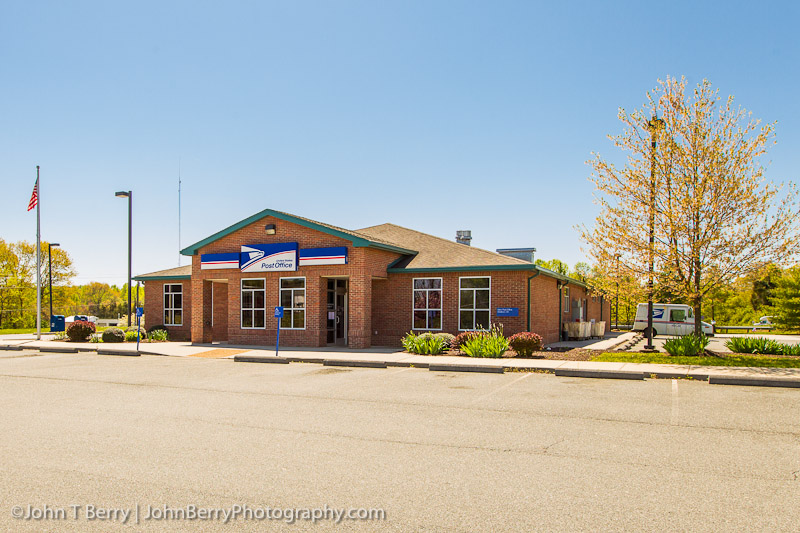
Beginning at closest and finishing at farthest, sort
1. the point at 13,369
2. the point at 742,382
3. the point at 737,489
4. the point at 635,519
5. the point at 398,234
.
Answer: the point at 635,519 < the point at 737,489 < the point at 742,382 < the point at 13,369 < the point at 398,234

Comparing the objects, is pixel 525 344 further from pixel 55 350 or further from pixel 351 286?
pixel 55 350

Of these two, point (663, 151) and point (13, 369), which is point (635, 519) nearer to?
point (663, 151)

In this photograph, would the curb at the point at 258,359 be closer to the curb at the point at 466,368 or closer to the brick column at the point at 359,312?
the brick column at the point at 359,312

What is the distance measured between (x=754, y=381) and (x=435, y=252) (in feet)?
46.7

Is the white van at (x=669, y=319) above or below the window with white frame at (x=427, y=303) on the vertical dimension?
below

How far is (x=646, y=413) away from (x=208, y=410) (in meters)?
7.31

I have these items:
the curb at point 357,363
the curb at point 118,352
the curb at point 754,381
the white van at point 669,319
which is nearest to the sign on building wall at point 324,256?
the curb at point 357,363

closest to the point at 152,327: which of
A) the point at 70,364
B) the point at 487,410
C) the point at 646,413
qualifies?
the point at 70,364

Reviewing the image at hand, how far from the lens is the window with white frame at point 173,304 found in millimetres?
30234

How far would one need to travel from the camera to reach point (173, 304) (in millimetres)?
30500

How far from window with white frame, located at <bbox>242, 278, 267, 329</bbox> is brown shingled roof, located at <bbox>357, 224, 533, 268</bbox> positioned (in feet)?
18.2

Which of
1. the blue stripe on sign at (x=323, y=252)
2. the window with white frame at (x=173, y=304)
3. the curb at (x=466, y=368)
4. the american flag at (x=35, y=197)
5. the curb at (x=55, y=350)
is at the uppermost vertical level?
the american flag at (x=35, y=197)

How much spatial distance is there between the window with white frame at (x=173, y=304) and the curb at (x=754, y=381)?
81.4ft

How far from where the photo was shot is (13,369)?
17250 mm
